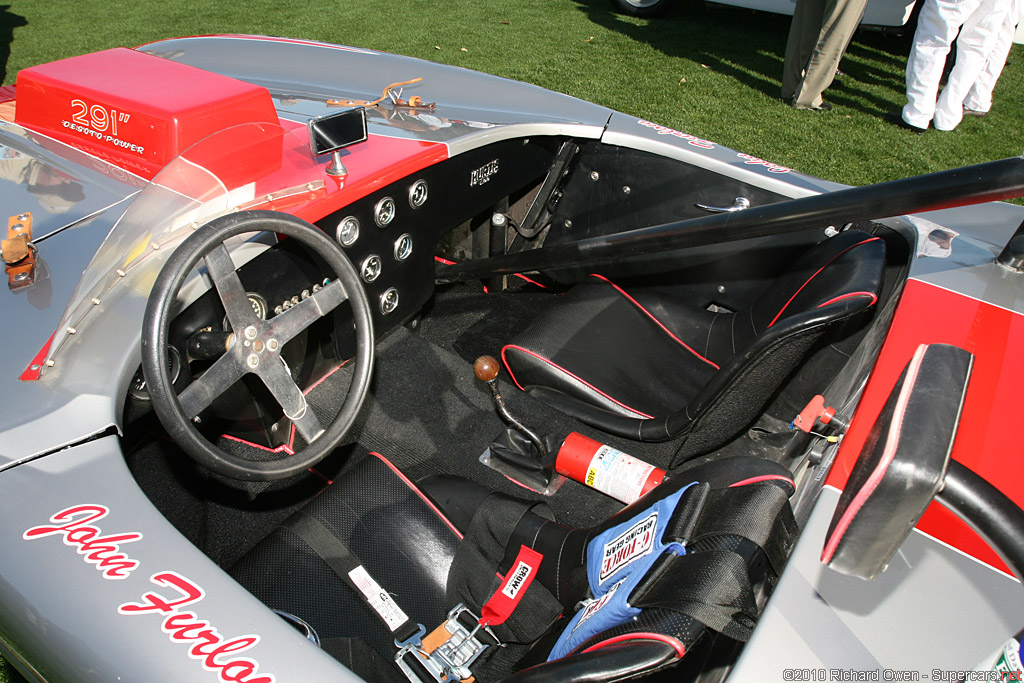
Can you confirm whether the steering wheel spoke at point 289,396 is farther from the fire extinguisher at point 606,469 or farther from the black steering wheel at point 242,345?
the fire extinguisher at point 606,469

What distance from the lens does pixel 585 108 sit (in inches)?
99.9

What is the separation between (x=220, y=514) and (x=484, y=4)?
6292 mm

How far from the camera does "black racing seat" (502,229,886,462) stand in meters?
1.61

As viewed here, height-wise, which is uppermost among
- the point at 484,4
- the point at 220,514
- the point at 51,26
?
the point at 484,4

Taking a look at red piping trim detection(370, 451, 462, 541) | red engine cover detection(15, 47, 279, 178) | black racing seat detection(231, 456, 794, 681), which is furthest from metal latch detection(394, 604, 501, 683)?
red engine cover detection(15, 47, 279, 178)

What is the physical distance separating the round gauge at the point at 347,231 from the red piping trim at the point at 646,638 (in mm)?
1237

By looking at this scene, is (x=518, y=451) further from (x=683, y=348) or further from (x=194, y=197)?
(x=194, y=197)

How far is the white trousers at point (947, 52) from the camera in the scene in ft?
14.6

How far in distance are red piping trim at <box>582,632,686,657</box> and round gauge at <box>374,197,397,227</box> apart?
131 cm

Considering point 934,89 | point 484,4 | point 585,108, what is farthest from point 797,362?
point 484,4

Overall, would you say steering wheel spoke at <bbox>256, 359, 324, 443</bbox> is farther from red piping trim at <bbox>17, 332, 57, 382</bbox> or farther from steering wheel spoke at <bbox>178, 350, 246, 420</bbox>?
A: red piping trim at <bbox>17, 332, 57, 382</bbox>

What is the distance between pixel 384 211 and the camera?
197 centimetres

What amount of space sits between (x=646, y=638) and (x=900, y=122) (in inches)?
201

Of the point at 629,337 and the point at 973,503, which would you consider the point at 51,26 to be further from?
the point at 973,503
